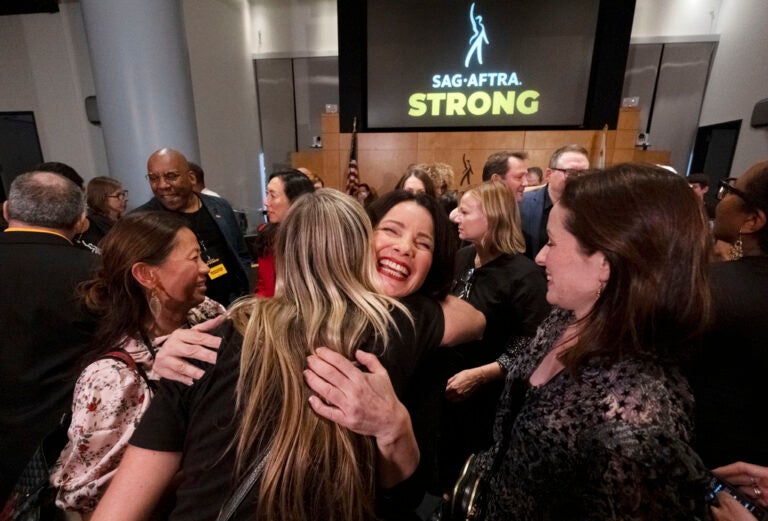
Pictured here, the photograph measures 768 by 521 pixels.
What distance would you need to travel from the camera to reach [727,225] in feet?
4.42

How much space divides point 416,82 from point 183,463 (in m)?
7.91

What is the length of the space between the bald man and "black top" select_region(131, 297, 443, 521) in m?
1.84

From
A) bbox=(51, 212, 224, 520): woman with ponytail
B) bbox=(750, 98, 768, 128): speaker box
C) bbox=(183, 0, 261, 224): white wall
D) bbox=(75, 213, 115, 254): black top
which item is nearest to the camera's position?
bbox=(51, 212, 224, 520): woman with ponytail

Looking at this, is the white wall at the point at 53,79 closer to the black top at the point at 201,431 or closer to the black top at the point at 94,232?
the black top at the point at 94,232

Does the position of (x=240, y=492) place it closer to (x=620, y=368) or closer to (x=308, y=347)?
(x=308, y=347)

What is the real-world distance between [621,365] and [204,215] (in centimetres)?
285

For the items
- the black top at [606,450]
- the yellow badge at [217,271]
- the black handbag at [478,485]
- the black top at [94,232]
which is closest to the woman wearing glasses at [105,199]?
the black top at [94,232]

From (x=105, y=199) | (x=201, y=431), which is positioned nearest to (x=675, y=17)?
(x=105, y=199)

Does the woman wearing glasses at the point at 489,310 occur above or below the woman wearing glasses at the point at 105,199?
below

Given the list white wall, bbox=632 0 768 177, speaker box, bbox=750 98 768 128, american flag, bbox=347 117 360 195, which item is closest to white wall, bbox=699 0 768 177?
white wall, bbox=632 0 768 177

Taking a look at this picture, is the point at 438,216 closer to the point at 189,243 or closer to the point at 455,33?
the point at 189,243

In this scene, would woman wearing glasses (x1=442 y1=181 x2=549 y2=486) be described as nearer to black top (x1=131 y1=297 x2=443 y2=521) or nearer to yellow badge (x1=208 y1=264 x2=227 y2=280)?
black top (x1=131 y1=297 x2=443 y2=521)

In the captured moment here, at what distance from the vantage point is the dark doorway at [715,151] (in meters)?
6.19

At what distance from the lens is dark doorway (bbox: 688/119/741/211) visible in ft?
20.3
